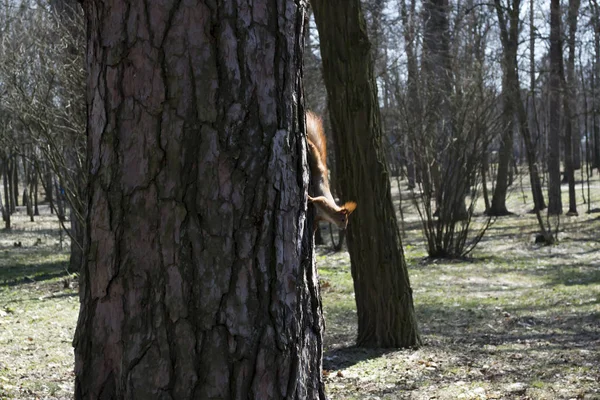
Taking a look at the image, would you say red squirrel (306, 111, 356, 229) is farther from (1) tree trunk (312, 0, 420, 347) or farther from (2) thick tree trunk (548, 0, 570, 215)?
(2) thick tree trunk (548, 0, 570, 215)

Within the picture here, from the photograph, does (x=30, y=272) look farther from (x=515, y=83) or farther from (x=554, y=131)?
(x=554, y=131)

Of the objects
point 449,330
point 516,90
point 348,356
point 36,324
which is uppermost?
point 516,90

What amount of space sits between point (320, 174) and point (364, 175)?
1.59 metres

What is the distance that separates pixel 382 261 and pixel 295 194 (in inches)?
143

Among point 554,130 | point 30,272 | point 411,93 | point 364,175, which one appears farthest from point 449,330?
point 554,130

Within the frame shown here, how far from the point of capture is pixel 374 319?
596 centimetres

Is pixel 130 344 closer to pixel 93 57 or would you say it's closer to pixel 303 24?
pixel 93 57

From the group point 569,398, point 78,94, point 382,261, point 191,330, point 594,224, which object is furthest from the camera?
point 594,224

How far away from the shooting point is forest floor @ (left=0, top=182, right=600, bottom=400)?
16.4ft

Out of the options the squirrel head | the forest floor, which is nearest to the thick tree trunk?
the forest floor

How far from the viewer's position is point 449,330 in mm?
7102

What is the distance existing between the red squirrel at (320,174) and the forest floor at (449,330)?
3.90 feet

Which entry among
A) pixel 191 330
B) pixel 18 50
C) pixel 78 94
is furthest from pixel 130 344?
pixel 18 50

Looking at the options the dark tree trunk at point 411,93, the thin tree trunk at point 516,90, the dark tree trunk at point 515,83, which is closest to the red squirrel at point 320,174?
the dark tree trunk at point 411,93
